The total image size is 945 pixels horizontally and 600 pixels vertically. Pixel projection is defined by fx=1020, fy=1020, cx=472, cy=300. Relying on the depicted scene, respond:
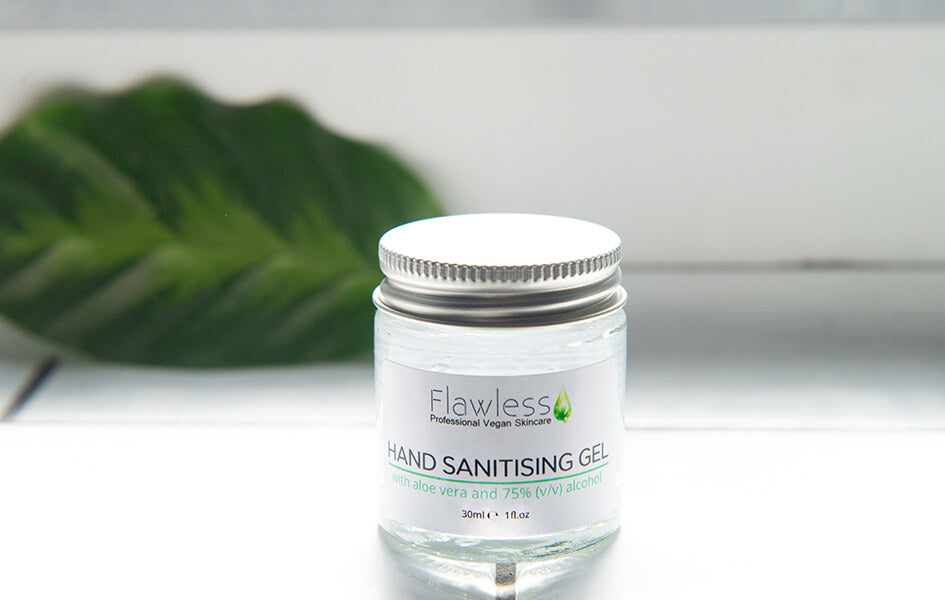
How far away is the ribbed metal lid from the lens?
17.6 inches

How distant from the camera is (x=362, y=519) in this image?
21.6 inches

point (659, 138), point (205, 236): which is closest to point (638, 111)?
point (659, 138)

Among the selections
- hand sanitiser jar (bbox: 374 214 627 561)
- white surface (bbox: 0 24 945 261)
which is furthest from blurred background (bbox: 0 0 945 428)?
hand sanitiser jar (bbox: 374 214 627 561)

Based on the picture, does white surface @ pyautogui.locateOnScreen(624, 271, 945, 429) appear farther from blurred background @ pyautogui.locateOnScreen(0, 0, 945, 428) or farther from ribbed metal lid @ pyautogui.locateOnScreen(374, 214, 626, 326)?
ribbed metal lid @ pyautogui.locateOnScreen(374, 214, 626, 326)

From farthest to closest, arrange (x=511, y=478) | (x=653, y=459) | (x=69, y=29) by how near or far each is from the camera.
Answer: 1. (x=69, y=29)
2. (x=653, y=459)
3. (x=511, y=478)

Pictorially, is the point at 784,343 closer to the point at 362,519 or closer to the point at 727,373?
the point at 727,373

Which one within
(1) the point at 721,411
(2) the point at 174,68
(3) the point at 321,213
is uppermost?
(2) the point at 174,68

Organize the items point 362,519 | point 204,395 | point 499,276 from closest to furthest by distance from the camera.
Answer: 1. point 499,276
2. point 362,519
3. point 204,395

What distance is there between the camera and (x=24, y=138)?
76 cm

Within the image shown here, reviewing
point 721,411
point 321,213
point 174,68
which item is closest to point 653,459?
point 721,411

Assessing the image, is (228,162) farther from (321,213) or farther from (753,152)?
(753,152)

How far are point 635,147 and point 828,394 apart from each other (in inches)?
9.1

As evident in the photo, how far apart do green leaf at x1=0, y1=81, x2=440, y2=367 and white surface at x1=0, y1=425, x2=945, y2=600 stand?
0.44 ft

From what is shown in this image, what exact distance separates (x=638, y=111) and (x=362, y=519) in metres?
0.39
